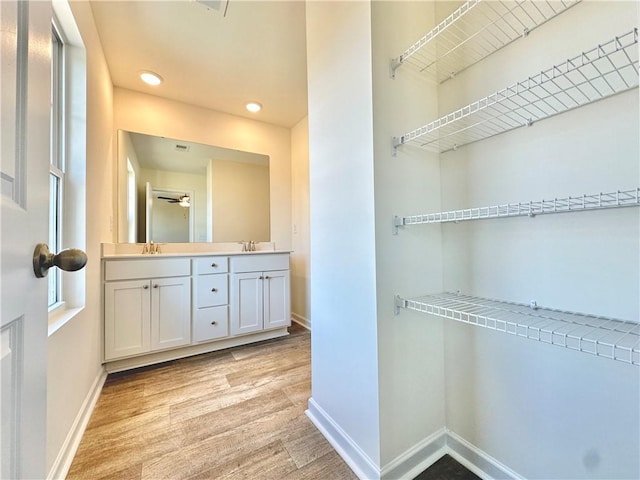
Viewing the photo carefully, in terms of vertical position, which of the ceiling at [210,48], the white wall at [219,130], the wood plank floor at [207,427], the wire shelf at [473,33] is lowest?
the wood plank floor at [207,427]

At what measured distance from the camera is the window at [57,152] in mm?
1418

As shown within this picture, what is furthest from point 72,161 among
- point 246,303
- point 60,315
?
point 246,303

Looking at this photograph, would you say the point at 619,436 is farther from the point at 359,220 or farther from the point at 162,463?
the point at 162,463

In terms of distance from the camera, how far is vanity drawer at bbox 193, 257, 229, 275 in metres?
2.36

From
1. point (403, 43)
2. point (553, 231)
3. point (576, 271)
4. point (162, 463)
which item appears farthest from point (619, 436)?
point (162, 463)

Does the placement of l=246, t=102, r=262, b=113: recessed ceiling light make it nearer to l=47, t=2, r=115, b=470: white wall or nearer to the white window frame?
l=47, t=2, r=115, b=470: white wall

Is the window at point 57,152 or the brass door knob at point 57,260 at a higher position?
the window at point 57,152

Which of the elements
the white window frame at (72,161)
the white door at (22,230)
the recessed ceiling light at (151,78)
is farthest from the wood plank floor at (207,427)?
the recessed ceiling light at (151,78)

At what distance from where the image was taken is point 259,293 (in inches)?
104

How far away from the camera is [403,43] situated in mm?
1185

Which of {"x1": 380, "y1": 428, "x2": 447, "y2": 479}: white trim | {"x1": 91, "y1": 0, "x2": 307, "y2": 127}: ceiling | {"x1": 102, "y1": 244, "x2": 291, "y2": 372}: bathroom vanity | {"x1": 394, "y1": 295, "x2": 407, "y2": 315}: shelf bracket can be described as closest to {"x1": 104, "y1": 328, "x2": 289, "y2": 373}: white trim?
{"x1": 102, "y1": 244, "x2": 291, "y2": 372}: bathroom vanity

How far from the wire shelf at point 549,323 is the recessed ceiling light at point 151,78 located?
8.67 ft

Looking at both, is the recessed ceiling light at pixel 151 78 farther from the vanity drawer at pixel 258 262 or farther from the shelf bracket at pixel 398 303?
the shelf bracket at pixel 398 303

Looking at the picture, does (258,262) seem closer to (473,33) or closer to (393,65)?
(393,65)
